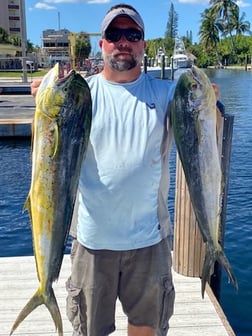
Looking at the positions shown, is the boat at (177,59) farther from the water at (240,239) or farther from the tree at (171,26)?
the tree at (171,26)

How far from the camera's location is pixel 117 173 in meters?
2.33

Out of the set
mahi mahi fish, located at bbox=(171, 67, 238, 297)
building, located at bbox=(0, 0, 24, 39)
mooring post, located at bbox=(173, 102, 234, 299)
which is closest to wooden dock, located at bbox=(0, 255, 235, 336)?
mooring post, located at bbox=(173, 102, 234, 299)

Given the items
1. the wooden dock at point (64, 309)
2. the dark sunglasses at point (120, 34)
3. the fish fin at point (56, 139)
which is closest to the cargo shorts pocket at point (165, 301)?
the wooden dock at point (64, 309)

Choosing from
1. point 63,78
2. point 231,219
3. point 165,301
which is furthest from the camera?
point 231,219

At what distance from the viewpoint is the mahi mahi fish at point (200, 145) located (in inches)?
86.5

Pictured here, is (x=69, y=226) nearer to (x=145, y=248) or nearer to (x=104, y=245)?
(x=104, y=245)

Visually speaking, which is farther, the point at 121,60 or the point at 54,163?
the point at 121,60

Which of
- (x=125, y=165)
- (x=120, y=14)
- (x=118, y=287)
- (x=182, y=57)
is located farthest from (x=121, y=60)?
(x=182, y=57)

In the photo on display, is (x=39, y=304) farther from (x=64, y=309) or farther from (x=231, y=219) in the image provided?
(x=231, y=219)

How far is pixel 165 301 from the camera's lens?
8.40 ft

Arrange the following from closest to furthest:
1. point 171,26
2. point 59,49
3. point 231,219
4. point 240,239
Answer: point 240,239
point 231,219
point 59,49
point 171,26

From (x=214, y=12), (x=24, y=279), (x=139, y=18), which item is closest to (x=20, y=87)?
(x=24, y=279)

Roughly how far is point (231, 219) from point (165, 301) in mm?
5775

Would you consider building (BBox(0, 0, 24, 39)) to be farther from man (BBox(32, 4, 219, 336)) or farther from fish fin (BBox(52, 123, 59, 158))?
fish fin (BBox(52, 123, 59, 158))
